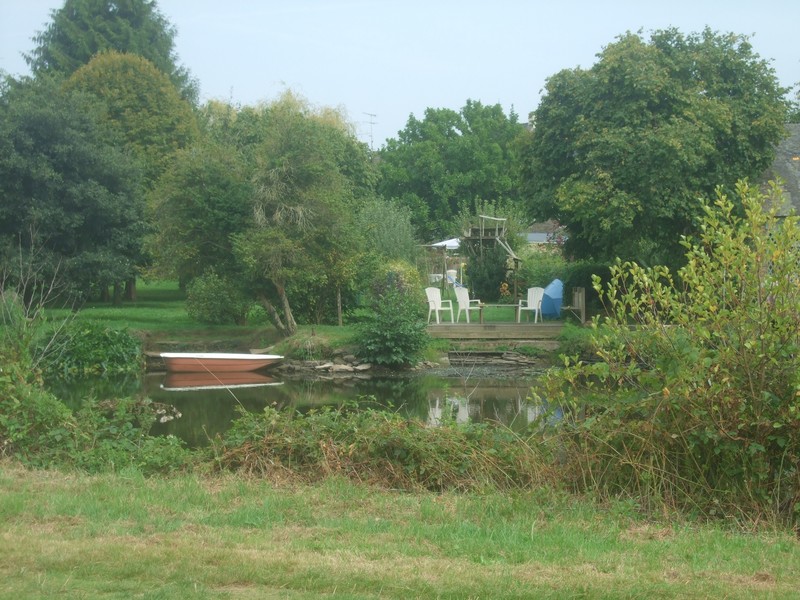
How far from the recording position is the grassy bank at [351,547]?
13.5 ft

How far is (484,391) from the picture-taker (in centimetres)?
1867

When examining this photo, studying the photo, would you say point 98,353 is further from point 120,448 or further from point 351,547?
point 351,547

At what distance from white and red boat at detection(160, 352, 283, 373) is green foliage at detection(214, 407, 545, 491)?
13467 millimetres

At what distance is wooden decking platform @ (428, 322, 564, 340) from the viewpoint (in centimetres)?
2359

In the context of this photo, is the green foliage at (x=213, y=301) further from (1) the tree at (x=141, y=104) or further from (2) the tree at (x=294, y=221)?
(1) the tree at (x=141, y=104)

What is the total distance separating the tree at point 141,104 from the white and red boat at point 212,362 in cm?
1266

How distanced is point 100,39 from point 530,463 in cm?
3921

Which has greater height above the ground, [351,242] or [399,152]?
[399,152]

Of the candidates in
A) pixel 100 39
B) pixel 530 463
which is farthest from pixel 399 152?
pixel 530 463

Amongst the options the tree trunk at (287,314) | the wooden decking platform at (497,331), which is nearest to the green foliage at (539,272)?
the wooden decking platform at (497,331)

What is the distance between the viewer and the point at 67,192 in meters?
24.9

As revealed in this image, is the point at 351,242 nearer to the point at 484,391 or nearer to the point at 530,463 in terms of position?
the point at 484,391

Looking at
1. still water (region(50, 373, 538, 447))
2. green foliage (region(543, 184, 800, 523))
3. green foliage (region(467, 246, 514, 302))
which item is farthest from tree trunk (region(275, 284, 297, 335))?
green foliage (region(543, 184, 800, 523))

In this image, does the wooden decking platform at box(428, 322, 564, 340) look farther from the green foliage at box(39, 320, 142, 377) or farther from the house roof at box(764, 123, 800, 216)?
the green foliage at box(39, 320, 142, 377)
